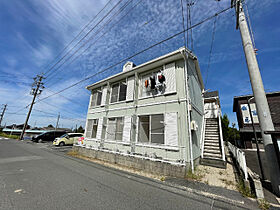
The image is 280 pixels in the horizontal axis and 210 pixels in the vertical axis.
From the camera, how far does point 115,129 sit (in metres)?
8.74

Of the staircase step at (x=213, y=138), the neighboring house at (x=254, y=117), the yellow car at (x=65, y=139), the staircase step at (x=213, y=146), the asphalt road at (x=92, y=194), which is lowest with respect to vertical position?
the asphalt road at (x=92, y=194)

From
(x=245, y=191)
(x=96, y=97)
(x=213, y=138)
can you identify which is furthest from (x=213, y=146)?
(x=96, y=97)

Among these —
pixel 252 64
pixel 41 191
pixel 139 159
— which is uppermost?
pixel 252 64

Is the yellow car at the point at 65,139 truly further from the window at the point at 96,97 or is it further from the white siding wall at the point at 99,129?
the white siding wall at the point at 99,129

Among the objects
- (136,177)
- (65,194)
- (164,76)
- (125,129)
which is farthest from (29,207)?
(164,76)

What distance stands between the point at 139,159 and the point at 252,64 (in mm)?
6737

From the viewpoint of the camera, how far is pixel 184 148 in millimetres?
5543

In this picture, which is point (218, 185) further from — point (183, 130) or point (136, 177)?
point (136, 177)

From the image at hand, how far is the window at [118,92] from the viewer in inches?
368

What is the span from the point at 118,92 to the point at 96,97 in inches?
133

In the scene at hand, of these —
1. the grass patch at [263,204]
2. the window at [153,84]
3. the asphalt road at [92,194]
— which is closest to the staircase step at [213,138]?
the window at [153,84]

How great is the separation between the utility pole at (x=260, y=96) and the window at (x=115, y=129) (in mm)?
7285

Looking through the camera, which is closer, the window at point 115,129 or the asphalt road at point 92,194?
the asphalt road at point 92,194

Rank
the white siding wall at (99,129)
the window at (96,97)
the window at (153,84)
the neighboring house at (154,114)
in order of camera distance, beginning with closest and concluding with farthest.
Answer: the neighboring house at (154,114), the window at (153,84), the white siding wall at (99,129), the window at (96,97)
